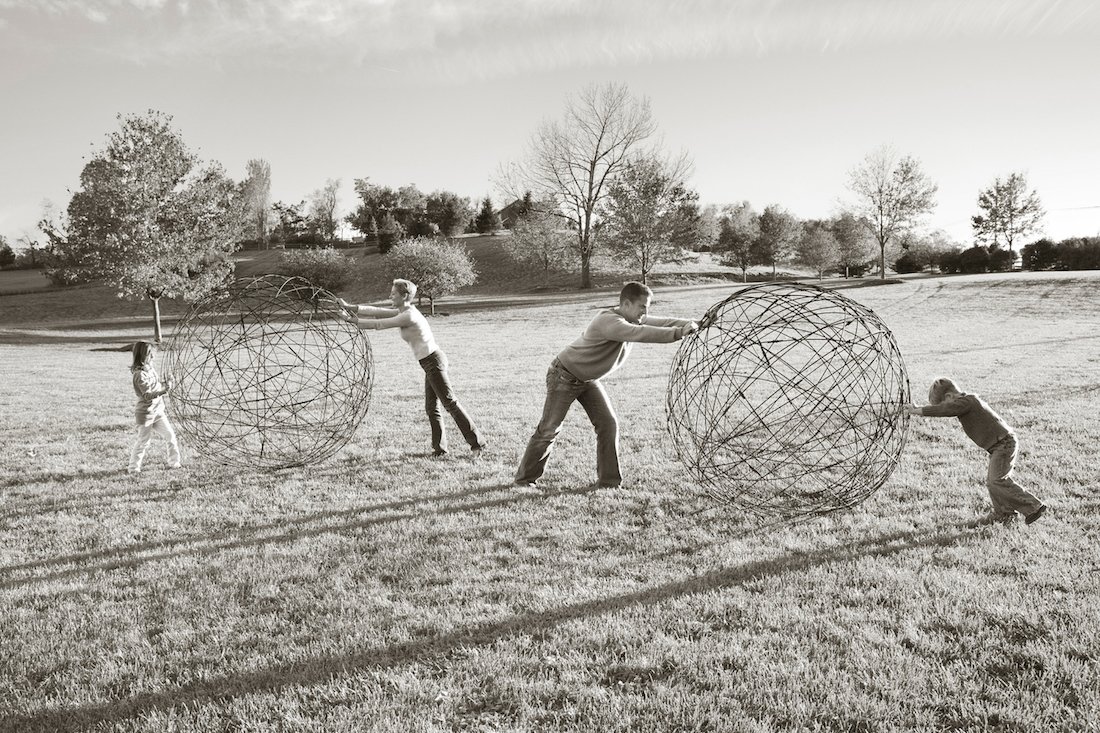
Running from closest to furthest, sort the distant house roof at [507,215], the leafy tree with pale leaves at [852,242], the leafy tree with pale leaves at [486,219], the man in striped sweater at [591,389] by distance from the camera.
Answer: the man in striped sweater at [591,389] < the leafy tree with pale leaves at [852,242] < the leafy tree with pale leaves at [486,219] < the distant house roof at [507,215]

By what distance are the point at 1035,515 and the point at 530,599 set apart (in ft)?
14.1

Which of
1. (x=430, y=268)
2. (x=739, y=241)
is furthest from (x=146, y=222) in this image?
(x=739, y=241)

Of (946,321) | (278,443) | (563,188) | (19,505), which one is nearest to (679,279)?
(563,188)

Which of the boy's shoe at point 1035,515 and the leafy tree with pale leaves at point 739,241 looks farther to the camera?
the leafy tree with pale leaves at point 739,241

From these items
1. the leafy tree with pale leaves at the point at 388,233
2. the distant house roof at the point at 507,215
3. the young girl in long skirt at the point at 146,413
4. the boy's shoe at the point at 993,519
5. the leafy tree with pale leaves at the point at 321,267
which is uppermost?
the distant house roof at the point at 507,215

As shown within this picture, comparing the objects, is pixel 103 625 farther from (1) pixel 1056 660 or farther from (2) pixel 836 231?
(2) pixel 836 231

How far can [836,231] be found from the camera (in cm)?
6494

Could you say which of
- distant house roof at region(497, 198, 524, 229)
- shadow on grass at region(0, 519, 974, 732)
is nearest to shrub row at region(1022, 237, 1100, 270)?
distant house roof at region(497, 198, 524, 229)

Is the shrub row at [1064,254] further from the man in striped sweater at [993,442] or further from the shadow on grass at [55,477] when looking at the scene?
the shadow on grass at [55,477]

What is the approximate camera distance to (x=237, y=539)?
580cm

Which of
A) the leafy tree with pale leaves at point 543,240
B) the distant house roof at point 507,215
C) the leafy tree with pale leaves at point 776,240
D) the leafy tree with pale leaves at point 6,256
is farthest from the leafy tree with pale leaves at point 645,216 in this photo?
the leafy tree with pale leaves at point 6,256

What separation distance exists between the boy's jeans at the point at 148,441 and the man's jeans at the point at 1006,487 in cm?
857

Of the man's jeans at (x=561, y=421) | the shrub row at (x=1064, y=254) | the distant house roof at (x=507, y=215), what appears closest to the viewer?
the man's jeans at (x=561, y=421)

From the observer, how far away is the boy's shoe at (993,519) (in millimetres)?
5719
